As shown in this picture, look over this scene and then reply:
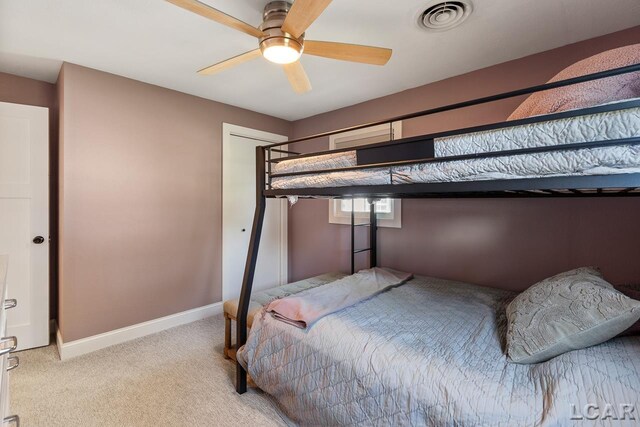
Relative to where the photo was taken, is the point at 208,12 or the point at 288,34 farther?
the point at 288,34

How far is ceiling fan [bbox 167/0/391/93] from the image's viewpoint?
47.8 inches

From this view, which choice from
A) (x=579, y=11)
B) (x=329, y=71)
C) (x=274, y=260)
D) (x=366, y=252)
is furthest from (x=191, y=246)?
(x=579, y=11)

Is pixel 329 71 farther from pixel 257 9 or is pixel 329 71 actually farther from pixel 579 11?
pixel 579 11

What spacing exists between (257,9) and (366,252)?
2.30 m

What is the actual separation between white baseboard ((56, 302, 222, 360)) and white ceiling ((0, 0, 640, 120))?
7.19ft

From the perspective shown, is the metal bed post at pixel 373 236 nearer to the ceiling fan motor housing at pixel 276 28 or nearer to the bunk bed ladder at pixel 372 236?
the bunk bed ladder at pixel 372 236

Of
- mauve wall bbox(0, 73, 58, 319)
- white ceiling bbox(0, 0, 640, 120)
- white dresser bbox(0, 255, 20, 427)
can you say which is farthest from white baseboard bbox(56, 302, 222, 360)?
white ceiling bbox(0, 0, 640, 120)

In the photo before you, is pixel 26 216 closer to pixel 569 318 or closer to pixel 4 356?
pixel 4 356

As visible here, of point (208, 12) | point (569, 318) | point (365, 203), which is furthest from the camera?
point (365, 203)

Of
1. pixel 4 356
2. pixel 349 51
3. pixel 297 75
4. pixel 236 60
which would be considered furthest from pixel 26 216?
pixel 349 51

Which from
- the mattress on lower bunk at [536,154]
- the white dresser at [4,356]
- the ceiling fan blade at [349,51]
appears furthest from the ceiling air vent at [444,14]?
the white dresser at [4,356]

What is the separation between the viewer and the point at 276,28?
1.45 m

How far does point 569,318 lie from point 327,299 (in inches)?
46.3
